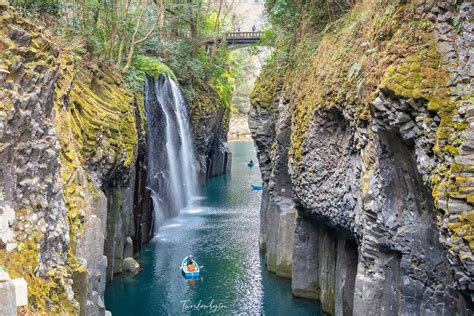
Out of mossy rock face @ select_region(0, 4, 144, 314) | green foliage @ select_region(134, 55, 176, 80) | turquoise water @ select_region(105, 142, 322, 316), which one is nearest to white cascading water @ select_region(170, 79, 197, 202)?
green foliage @ select_region(134, 55, 176, 80)

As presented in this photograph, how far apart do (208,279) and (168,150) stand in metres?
16.2

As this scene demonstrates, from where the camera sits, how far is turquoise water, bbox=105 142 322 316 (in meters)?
22.1

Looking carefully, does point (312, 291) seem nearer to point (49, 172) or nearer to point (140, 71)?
point (49, 172)

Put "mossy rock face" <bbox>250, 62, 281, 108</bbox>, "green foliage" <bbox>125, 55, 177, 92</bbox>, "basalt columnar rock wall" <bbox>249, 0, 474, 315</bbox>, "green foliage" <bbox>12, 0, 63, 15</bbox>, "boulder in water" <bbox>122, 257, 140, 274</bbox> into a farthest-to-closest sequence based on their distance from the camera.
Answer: "green foliage" <bbox>125, 55, 177, 92</bbox> < "mossy rock face" <bbox>250, 62, 281, 108</bbox> < "boulder in water" <bbox>122, 257, 140, 274</bbox> < "green foliage" <bbox>12, 0, 63, 15</bbox> < "basalt columnar rock wall" <bbox>249, 0, 474, 315</bbox>

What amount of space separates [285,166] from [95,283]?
38.3 feet

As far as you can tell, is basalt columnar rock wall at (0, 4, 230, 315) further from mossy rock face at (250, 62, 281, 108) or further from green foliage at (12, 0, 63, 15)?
mossy rock face at (250, 62, 281, 108)

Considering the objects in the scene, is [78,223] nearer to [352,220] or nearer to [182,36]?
[352,220]

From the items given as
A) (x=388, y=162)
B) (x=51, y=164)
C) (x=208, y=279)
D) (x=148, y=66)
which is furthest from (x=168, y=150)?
(x=51, y=164)

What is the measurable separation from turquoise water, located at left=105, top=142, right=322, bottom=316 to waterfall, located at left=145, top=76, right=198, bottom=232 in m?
1.80

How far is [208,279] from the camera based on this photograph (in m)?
25.4

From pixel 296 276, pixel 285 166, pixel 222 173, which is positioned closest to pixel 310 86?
pixel 285 166

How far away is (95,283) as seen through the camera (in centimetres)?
1673

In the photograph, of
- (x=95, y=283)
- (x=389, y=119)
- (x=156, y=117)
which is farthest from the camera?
(x=156, y=117)

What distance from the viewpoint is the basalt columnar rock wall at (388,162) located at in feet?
38.2
